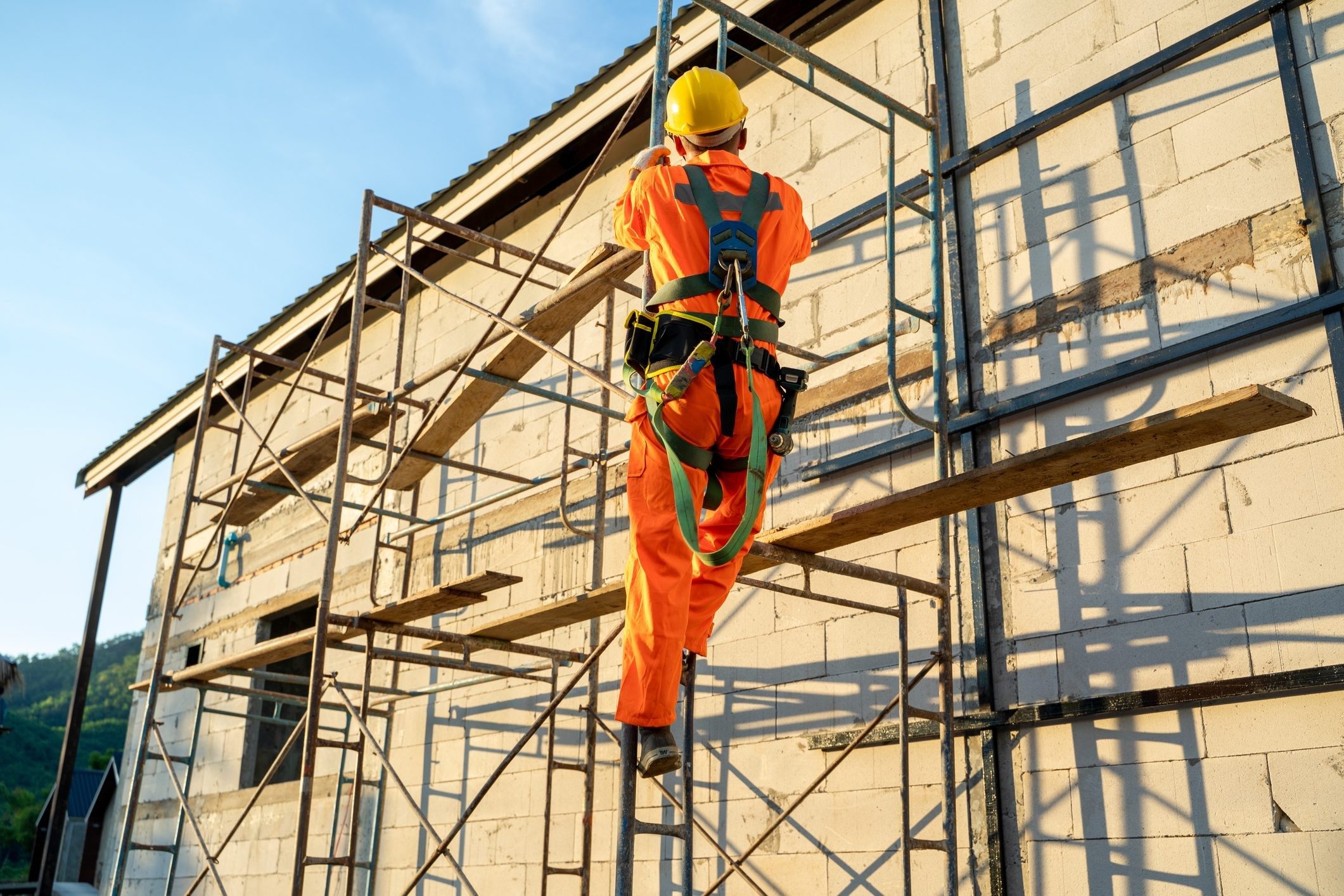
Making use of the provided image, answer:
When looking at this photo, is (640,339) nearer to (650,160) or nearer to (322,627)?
(650,160)

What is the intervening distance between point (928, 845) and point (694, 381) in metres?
2.77

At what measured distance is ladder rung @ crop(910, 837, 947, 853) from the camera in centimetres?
545

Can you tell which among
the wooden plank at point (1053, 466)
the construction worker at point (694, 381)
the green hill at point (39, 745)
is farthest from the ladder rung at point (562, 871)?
the green hill at point (39, 745)

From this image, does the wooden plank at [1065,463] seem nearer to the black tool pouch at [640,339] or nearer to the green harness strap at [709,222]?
the green harness strap at [709,222]

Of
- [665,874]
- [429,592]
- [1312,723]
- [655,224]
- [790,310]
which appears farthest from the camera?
[790,310]

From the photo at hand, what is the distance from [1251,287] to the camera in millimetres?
5223

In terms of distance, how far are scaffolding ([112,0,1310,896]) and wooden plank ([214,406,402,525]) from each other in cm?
4

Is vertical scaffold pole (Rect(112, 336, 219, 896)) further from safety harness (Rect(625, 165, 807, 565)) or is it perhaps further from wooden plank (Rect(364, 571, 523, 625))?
safety harness (Rect(625, 165, 807, 565))

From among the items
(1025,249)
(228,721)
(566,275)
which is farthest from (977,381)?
(228,721)

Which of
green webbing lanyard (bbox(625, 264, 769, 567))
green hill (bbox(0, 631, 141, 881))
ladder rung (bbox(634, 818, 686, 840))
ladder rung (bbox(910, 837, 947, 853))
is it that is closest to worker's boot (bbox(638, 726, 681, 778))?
ladder rung (bbox(634, 818, 686, 840))

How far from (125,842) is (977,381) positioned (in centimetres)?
660

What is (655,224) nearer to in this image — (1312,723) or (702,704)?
(1312,723)

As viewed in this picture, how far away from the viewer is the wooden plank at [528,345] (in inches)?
245

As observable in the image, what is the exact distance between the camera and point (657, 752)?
392cm
